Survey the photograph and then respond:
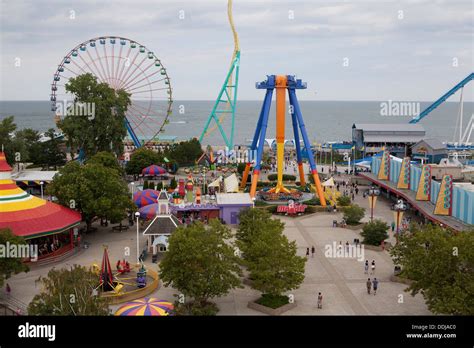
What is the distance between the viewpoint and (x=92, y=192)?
121 feet

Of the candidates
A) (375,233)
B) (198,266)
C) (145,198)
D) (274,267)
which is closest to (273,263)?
(274,267)

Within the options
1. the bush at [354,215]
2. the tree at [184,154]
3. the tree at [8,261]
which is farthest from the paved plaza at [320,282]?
the tree at [184,154]

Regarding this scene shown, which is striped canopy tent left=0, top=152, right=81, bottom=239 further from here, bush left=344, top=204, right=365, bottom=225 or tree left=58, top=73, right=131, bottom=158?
tree left=58, top=73, right=131, bottom=158

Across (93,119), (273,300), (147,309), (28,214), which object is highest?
(93,119)

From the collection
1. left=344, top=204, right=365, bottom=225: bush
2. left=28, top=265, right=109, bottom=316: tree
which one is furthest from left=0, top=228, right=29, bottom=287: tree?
left=344, top=204, right=365, bottom=225: bush

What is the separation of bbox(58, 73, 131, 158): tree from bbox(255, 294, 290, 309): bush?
3463cm

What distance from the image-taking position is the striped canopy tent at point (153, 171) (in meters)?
59.7

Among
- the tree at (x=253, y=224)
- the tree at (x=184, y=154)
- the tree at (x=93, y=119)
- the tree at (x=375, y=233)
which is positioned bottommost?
the tree at (x=375, y=233)

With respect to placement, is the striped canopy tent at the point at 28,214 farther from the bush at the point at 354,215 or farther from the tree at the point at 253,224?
the bush at the point at 354,215

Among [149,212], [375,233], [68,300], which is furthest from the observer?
[149,212]

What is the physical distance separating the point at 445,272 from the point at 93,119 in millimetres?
41374

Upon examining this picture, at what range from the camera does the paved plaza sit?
2548cm

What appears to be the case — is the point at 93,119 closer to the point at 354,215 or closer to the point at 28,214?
the point at 28,214

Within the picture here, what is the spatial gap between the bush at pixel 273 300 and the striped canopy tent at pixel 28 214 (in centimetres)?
1345
